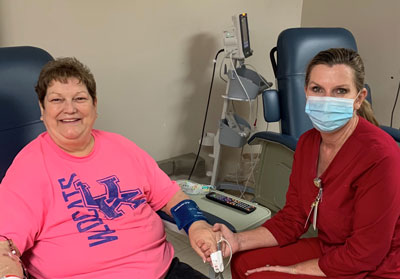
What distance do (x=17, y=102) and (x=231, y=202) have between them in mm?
886

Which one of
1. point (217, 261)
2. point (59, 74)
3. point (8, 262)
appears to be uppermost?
point (59, 74)

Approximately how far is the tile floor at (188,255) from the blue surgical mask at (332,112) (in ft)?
3.60

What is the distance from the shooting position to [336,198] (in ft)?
4.05

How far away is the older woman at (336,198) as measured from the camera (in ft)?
3.72

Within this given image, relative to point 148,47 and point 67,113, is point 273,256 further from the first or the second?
point 148,47

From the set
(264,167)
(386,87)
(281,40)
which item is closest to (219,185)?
(264,167)

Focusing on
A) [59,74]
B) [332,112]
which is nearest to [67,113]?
[59,74]

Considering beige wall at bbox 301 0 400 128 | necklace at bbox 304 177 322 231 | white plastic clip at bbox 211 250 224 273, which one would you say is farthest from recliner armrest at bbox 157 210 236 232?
beige wall at bbox 301 0 400 128

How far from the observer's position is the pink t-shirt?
1135 mm

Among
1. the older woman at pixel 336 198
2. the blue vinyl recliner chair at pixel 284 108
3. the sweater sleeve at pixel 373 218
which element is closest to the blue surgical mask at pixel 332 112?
the older woman at pixel 336 198

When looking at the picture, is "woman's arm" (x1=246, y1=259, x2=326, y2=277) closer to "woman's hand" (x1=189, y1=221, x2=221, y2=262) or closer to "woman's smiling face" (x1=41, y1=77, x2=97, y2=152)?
"woman's hand" (x1=189, y1=221, x2=221, y2=262)

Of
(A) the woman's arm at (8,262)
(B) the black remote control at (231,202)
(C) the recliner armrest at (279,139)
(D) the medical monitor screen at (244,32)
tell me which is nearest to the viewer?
(A) the woman's arm at (8,262)

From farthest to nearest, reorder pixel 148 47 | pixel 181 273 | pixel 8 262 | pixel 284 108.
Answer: pixel 148 47 → pixel 284 108 → pixel 181 273 → pixel 8 262

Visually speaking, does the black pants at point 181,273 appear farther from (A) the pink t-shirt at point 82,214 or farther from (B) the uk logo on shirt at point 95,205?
(B) the uk logo on shirt at point 95,205
